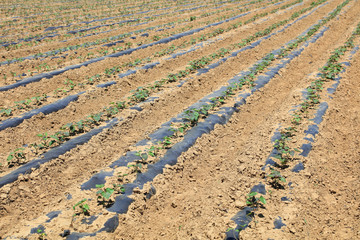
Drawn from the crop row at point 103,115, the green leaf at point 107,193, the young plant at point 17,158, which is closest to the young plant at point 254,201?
the green leaf at point 107,193

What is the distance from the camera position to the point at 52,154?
5609mm

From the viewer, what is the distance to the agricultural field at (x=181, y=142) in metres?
4.16

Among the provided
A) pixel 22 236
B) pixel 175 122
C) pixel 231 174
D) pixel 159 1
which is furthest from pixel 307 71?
pixel 159 1

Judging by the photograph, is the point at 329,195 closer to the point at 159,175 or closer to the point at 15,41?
the point at 159,175

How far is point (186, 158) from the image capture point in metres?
5.64

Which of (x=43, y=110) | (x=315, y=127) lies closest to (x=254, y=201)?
(x=315, y=127)

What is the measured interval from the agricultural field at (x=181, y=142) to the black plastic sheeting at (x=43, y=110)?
0.05 m

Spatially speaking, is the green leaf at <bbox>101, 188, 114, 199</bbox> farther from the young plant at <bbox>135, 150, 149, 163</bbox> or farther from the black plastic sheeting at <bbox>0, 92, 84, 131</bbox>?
the black plastic sheeting at <bbox>0, 92, 84, 131</bbox>

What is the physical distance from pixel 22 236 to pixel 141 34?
1401 cm

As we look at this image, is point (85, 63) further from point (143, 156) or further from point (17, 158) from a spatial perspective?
point (143, 156)

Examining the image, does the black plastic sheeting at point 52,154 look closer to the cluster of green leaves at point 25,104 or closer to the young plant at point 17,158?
the young plant at point 17,158

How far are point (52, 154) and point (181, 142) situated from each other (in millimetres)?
2672

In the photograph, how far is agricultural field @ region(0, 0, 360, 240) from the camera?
164 inches

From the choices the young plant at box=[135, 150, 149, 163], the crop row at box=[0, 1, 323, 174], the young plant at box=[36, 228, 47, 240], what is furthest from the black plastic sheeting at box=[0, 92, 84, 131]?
the young plant at box=[36, 228, 47, 240]
